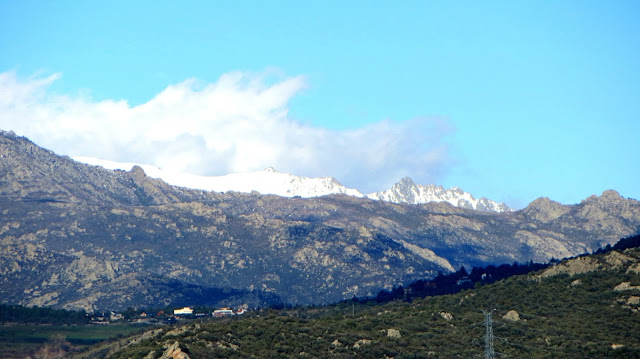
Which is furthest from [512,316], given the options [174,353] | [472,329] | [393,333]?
[174,353]

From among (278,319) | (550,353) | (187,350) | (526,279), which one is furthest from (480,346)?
(526,279)

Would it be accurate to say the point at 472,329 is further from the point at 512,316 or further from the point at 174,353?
the point at 174,353

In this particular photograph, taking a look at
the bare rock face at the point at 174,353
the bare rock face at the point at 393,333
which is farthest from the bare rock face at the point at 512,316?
the bare rock face at the point at 174,353

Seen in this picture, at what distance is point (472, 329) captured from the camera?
140 meters

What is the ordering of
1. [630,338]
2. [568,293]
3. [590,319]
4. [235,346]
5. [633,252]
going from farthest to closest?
[633,252] < [568,293] < [590,319] < [630,338] < [235,346]

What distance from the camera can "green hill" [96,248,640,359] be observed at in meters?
122

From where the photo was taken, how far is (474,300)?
562 ft

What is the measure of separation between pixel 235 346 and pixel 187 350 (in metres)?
11.3

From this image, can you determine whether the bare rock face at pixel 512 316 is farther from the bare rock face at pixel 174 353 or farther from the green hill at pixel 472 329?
the bare rock face at pixel 174 353

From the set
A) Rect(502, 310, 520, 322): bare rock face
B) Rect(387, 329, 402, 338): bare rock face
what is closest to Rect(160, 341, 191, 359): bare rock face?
Rect(387, 329, 402, 338): bare rock face

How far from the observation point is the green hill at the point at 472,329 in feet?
400

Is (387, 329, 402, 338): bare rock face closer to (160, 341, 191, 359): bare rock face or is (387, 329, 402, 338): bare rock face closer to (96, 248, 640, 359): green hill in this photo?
(96, 248, 640, 359): green hill

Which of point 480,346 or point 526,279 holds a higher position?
point 526,279

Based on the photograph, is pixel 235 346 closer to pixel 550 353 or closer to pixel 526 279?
pixel 550 353
